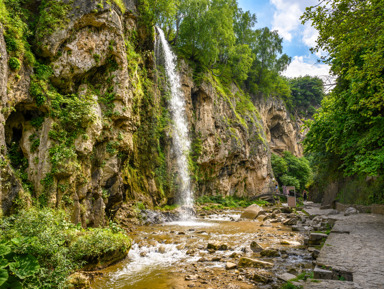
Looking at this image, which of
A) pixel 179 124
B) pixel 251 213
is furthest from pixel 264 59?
pixel 251 213

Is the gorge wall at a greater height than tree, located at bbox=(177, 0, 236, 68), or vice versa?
tree, located at bbox=(177, 0, 236, 68)

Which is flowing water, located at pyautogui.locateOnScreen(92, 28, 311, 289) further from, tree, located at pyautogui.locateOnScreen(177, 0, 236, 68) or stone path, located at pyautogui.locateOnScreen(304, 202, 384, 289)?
tree, located at pyautogui.locateOnScreen(177, 0, 236, 68)

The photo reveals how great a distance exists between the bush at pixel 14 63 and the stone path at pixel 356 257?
31.2ft

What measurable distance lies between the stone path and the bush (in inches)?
375

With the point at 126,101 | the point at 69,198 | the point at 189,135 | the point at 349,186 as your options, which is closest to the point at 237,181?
the point at 189,135

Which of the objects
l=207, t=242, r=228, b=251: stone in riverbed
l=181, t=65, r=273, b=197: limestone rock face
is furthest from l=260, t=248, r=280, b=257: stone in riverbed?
l=181, t=65, r=273, b=197: limestone rock face

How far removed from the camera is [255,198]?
30859 millimetres

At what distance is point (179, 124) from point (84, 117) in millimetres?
13860

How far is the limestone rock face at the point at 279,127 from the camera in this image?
43438 millimetres

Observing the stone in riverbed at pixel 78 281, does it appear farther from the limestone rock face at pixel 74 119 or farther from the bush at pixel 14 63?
the bush at pixel 14 63

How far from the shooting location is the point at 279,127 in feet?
159

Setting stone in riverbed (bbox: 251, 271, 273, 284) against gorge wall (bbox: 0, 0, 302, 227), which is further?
gorge wall (bbox: 0, 0, 302, 227)

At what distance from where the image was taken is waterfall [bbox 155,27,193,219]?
20169 mm

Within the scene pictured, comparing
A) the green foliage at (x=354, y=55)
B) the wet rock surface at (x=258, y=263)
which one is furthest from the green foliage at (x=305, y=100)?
the wet rock surface at (x=258, y=263)
